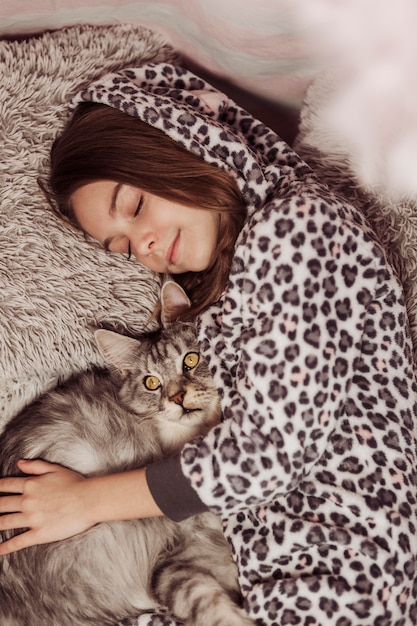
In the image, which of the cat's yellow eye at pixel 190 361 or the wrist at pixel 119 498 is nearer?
the wrist at pixel 119 498

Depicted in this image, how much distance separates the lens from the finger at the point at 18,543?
145 centimetres

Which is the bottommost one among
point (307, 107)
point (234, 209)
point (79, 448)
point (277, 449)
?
point (79, 448)

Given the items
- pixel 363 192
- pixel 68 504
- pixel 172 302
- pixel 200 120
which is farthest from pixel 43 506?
pixel 363 192

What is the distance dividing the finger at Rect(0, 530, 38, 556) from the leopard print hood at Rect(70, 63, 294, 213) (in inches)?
33.6

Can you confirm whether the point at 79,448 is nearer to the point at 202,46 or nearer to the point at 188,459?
the point at 188,459

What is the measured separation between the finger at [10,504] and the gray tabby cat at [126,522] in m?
0.05

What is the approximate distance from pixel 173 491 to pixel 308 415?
314mm

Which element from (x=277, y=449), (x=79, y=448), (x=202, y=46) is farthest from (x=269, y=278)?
(x=202, y=46)

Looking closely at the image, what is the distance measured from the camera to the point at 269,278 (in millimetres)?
1330

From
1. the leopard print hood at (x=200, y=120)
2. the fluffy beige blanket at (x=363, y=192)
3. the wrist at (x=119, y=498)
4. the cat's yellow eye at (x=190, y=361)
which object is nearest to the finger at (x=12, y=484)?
the wrist at (x=119, y=498)

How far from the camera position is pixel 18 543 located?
146 centimetres

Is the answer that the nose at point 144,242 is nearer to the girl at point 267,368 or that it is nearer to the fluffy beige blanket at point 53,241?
the girl at point 267,368

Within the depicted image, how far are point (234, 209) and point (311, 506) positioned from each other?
646 mm

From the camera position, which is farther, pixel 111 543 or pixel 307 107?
pixel 307 107
